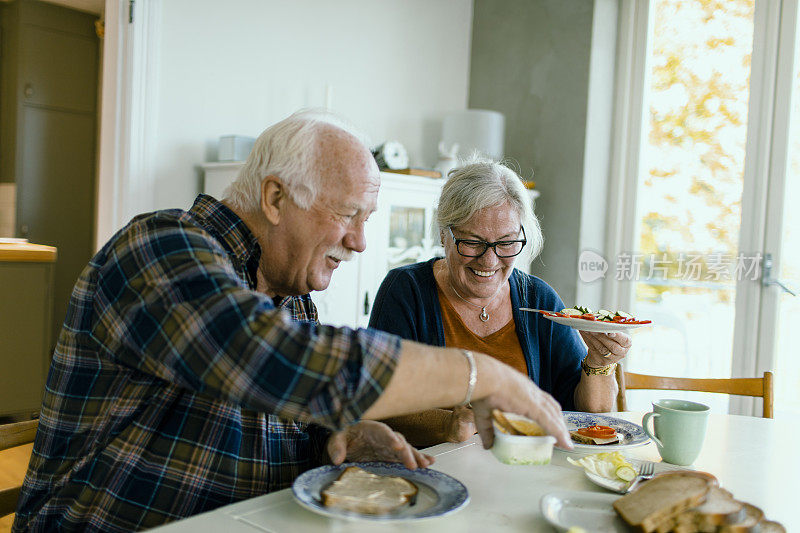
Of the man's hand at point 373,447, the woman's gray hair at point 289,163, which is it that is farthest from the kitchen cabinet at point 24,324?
the man's hand at point 373,447

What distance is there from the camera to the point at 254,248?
3.85 ft

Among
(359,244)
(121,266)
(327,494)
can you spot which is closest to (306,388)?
(327,494)

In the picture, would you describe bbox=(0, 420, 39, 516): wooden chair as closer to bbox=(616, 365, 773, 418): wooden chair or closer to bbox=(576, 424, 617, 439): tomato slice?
bbox=(576, 424, 617, 439): tomato slice

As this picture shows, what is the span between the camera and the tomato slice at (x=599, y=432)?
1.25m

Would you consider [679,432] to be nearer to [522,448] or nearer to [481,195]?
[522,448]

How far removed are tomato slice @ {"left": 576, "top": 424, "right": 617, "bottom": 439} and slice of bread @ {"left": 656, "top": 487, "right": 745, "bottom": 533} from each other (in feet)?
1.42

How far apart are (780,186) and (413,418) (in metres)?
2.44

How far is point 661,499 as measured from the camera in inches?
32.2

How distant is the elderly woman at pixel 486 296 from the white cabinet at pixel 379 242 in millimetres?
991

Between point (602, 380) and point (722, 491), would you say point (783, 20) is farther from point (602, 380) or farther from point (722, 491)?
point (722, 491)

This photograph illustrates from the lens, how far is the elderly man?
0.83 meters

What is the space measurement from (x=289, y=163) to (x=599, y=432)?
740 millimetres

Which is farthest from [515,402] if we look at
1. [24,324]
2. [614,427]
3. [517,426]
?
[24,324]

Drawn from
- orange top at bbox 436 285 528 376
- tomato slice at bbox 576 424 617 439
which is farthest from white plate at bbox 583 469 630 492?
orange top at bbox 436 285 528 376
